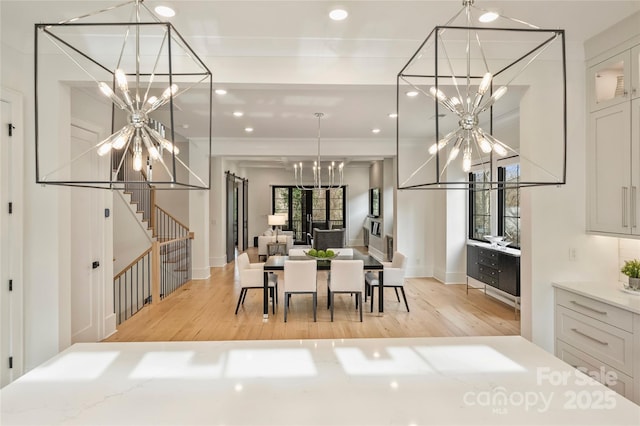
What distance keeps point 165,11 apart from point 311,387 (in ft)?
8.26

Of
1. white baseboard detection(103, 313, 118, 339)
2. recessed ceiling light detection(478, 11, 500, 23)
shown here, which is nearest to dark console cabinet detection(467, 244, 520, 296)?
recessed ceiling light detection(478, 11, 500, 23)

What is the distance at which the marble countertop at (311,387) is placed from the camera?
1077mm

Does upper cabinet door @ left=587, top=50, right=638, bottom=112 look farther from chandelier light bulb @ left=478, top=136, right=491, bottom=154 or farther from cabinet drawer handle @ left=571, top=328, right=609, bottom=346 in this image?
chandelier light bulb @ left=478, top=136, right=491, bottom=154

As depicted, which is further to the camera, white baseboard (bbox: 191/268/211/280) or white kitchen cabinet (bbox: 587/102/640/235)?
white baseboard (bbox: 191/268/211/280)

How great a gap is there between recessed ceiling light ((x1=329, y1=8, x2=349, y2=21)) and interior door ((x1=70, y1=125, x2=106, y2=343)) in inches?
113

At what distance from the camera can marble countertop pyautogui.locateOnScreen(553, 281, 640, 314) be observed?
2.41 meters

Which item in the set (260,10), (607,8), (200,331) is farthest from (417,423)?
(200,331)

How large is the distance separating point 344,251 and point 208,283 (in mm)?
2791

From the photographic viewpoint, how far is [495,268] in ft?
17.0

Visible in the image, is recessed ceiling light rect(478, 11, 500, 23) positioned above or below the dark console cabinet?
above

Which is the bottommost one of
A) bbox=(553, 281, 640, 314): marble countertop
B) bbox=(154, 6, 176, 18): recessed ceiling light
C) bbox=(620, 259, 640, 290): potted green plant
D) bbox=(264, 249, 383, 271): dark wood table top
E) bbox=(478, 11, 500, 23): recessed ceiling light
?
bbox=(264, 249, 383, 271): dark wood table top

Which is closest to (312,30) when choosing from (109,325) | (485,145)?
(485,145)

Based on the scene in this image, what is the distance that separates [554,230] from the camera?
3.09 meters

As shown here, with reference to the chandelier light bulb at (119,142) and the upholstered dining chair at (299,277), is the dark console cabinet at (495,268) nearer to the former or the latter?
the upholstered dining chair at (299,277)
